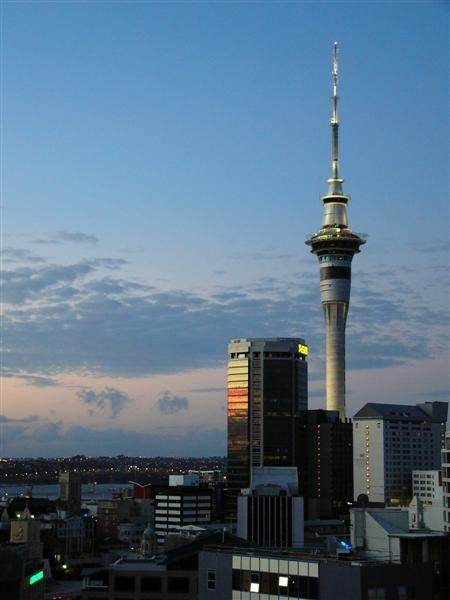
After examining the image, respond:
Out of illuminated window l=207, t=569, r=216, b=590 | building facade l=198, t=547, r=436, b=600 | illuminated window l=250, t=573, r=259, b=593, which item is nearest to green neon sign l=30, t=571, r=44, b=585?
illuminated window l=207, t=569, r=216, b=590

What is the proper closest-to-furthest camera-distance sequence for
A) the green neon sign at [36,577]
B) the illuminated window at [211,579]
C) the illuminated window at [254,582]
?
1. the illuminated window at [254,582]
2. the illuminated window at [211,579]
3. the green neon sign at [36,577]

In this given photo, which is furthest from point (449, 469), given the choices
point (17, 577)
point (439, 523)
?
point (439, 523)

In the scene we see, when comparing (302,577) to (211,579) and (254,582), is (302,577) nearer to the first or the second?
(254,582)

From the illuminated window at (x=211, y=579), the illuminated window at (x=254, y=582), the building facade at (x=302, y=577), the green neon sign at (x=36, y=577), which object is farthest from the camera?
the green neon sign at (x=36, y=577)

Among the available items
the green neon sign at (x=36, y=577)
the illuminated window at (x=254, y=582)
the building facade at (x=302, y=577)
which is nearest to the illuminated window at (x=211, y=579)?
the building facade at (x=302, y=577)

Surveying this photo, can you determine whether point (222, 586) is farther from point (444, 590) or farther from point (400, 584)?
point (444, 590)

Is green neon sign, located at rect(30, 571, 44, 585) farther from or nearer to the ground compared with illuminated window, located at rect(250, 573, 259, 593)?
nearer to the ground

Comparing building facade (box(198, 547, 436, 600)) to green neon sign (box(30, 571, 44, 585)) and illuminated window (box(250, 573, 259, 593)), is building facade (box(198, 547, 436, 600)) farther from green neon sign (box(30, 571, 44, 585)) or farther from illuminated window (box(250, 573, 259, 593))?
green neon sign (box(30, 571, 44, 585))

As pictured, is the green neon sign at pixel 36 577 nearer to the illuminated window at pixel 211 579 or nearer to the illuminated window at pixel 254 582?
the illuminated window at pixel 211 579

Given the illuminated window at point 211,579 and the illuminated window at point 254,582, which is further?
the illuminated window at point 211,579

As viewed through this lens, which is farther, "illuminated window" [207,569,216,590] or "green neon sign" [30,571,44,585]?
"green neon sign" [30,571,44,585]

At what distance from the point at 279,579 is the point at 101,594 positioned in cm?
4567

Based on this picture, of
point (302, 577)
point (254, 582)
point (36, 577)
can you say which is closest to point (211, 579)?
point (254, 582)

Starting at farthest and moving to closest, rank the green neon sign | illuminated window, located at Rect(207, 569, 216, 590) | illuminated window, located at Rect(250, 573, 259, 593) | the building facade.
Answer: the green neon sign → illuminated window, located at Rect(207, 569, 216, 590) → illuminated window, located at Rect(250, 573, 259, 593) → the building facade
